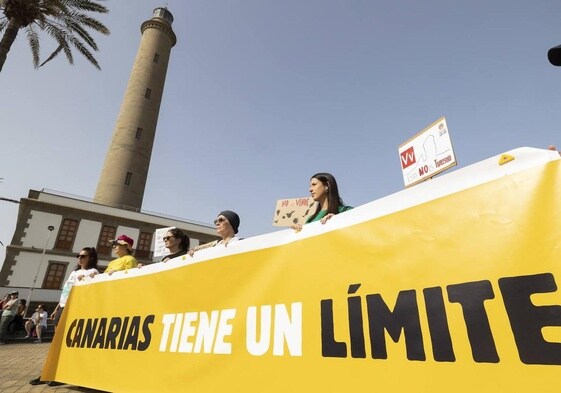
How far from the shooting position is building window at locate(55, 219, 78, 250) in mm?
23203

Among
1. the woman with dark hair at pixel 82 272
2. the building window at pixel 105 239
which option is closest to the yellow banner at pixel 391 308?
the woman with dark hair at pixel 82 272

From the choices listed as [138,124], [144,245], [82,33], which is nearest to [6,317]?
[82,33]

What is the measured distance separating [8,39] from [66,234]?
669 inches

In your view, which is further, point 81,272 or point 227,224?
point 81,272

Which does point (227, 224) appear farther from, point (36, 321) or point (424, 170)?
point (36, 321)

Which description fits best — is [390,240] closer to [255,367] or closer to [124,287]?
[255,367]

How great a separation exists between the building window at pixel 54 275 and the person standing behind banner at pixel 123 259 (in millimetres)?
23028

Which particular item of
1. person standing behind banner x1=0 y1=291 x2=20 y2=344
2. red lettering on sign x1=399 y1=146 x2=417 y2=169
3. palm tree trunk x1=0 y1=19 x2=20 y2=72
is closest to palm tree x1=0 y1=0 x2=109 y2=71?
palm tree trunk x1=0 y1=19 x2=20 y2=72

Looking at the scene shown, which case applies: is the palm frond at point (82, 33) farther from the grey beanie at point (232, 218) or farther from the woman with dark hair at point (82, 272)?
the grey beanie at point (232, 218)

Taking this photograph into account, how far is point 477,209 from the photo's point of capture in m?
1.51

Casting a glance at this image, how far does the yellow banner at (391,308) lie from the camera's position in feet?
4.14

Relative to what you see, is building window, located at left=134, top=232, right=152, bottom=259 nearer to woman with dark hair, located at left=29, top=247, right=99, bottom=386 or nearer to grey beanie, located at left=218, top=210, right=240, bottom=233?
woman with dark hair, located at left=29, top=247, right=99, bottom=386

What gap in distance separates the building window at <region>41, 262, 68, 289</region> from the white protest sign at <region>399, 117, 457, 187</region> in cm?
2562

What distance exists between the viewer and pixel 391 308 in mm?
1601
